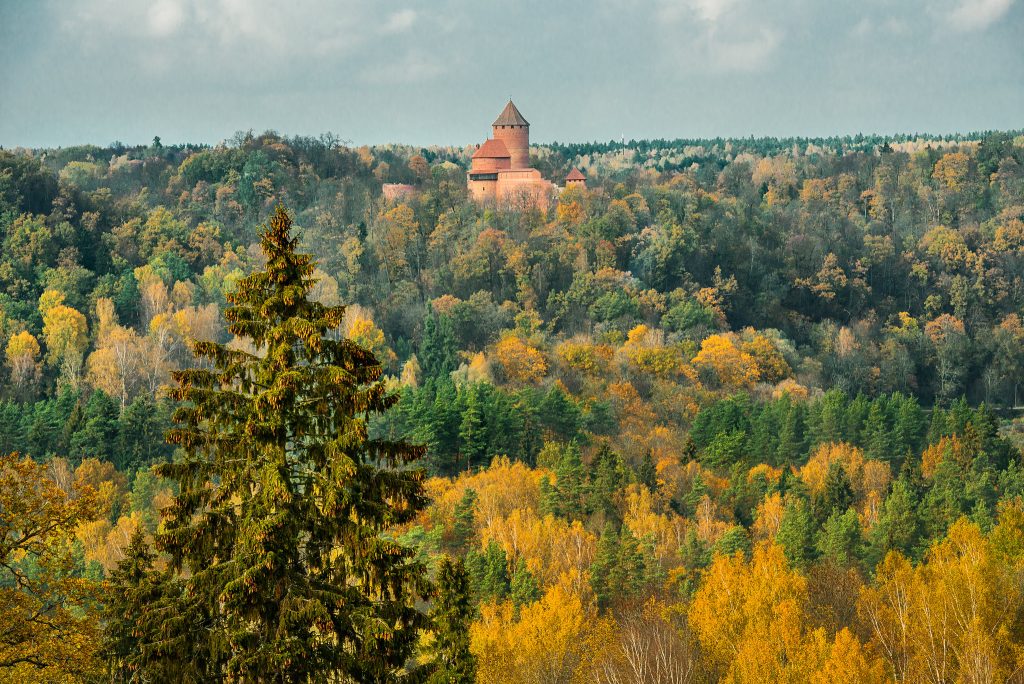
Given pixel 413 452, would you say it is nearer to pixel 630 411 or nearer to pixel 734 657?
pixel 734 657

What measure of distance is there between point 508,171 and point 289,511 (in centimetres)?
10348

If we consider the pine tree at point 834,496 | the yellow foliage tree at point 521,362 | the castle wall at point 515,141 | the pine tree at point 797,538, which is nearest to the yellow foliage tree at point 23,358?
the yellow foliage tree at point 521,362

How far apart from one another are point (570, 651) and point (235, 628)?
2910 centimetres

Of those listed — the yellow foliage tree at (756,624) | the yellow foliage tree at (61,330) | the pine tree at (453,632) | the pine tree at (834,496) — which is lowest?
the pine tree at (834,496)

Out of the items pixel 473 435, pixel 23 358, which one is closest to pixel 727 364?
pixel 473 435

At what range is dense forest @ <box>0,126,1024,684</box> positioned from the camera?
18.0m

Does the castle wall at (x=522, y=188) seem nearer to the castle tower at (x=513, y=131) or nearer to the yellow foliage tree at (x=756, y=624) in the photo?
the castle tower at (x=513, y=131)

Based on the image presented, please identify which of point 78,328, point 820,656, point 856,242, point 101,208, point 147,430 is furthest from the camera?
point 856,242

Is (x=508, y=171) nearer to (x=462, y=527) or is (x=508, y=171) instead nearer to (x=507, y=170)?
(x=507, y=170)

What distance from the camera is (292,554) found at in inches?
707

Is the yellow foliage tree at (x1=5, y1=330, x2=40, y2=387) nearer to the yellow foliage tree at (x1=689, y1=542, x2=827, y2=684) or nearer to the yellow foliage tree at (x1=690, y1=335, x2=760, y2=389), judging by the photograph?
the yellow foliage tree at (x1=690, y1=335, x2=760, y2=389)

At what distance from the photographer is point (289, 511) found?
17953 millimetres

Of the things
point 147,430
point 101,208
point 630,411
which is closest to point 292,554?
point 147,430

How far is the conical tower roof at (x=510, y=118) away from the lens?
12294cm
